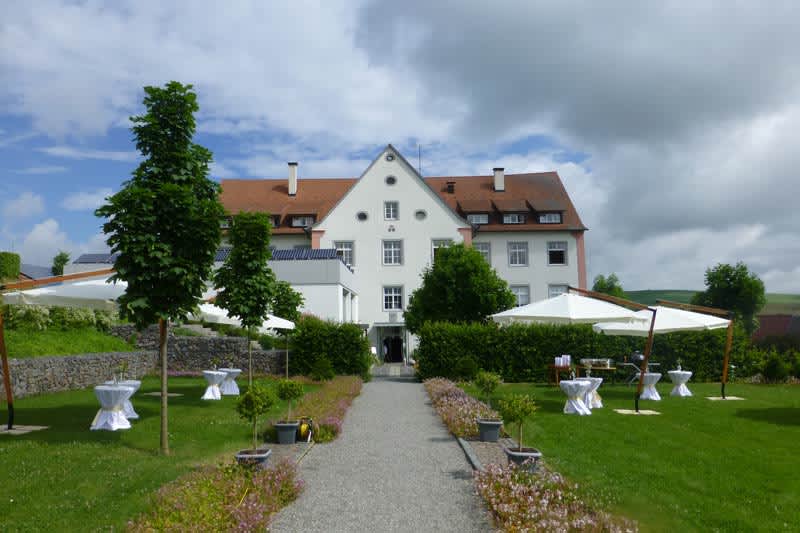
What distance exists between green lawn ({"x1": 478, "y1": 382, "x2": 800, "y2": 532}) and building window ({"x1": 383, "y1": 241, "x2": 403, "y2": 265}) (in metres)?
26.6

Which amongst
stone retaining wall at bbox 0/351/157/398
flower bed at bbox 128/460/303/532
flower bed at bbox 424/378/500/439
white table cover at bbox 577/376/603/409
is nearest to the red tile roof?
stone retaining wall at bbox 0/351/157/398

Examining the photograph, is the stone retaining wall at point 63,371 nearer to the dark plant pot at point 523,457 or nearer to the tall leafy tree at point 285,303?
the tall leafy tree at point 285,303

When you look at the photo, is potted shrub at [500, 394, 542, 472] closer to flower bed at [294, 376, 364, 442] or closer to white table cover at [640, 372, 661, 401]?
flower bed at [294, 376, 364, 442]

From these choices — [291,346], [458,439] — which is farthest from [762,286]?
[458,439]

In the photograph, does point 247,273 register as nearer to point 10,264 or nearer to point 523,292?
point 10,264

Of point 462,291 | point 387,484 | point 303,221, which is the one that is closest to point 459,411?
point 387,484

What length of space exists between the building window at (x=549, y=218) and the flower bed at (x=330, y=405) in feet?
83.2

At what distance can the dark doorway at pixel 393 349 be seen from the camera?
143 ft

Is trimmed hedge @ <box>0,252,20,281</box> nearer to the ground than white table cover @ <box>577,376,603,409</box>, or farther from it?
farther from it

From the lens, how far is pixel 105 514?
6.58 metres

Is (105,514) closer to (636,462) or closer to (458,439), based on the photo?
(458,439)

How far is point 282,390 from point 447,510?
17.6 feet

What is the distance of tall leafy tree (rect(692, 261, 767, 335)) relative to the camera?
53219mm

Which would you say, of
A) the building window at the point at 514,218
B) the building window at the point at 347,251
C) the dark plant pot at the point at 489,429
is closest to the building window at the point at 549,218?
the building window at the point at 514,218
